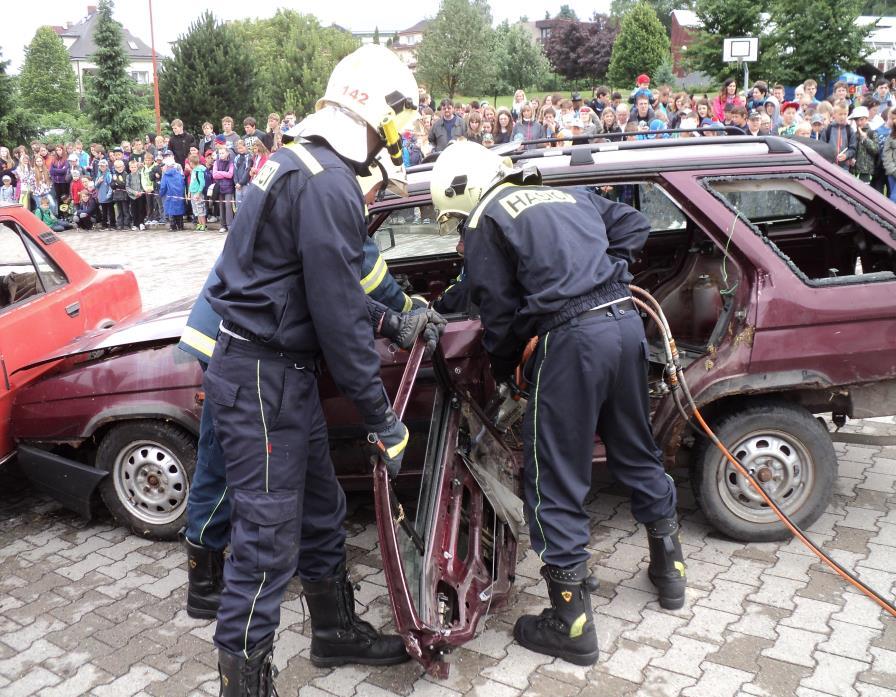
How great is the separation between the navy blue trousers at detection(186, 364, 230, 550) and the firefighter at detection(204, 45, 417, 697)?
618mm

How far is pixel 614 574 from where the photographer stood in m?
3.73

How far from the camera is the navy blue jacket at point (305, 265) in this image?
258cm

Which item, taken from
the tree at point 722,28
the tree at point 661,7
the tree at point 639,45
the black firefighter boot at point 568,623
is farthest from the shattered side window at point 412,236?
the tree at point 661,7

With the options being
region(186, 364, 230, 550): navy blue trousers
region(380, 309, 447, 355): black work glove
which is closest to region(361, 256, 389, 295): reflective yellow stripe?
region(380, 309, 447, 355): black work glove

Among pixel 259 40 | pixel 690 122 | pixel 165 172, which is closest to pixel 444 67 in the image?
pixel 259 40

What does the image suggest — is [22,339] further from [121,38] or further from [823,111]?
[121,38]

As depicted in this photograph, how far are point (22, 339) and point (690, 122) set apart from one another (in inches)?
388

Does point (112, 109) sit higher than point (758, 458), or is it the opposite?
point (112, 109)

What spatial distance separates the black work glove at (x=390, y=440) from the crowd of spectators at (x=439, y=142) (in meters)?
6.33

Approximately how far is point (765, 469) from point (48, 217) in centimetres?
1790

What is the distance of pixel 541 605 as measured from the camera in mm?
3518

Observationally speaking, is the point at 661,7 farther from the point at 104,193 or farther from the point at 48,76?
the point at 104,193

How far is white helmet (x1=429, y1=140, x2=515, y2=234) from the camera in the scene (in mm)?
3268

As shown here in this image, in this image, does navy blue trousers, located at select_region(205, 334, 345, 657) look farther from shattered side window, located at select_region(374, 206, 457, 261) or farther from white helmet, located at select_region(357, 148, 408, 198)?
shattered side window, located at select_region(374, 206, 457, 261)
